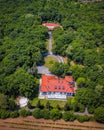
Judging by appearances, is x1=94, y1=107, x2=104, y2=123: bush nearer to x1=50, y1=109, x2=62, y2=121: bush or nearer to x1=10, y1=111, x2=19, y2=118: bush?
x1=50, y1=109, x2=62, y2=121: bush

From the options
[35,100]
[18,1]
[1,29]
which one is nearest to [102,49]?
[35,100]

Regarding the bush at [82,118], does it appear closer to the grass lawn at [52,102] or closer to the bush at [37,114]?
the grass lawn at [52,102]

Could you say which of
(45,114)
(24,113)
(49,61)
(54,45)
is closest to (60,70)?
(49,61)

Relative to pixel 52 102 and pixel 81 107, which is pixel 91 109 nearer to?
pixel 81 107

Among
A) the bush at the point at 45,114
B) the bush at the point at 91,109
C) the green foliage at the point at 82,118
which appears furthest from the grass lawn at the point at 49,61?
the green foliage at the point at 82,118

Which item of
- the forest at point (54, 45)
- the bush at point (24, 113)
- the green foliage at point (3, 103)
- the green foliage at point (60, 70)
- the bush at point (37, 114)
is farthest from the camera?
the green foliage at point (60, 70)

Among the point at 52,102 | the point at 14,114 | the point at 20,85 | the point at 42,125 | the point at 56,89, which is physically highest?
the point at 20,85

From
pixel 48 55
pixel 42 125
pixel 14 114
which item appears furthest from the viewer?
pixel 48 55

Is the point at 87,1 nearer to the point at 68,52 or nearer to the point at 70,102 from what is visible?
the point at 68,52
